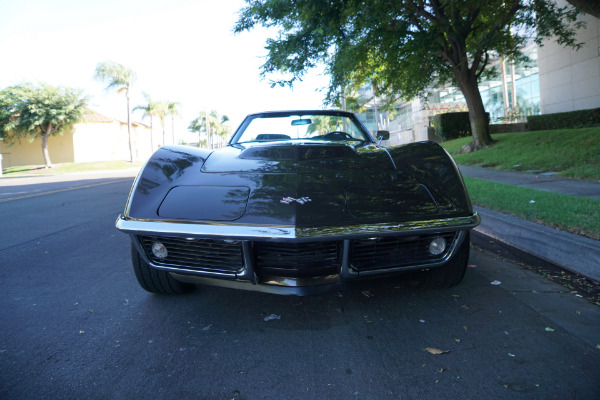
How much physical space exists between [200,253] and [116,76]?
1539 inches

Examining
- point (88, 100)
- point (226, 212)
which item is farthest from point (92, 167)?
point (226, 212)

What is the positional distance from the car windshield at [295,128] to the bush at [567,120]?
568 inches

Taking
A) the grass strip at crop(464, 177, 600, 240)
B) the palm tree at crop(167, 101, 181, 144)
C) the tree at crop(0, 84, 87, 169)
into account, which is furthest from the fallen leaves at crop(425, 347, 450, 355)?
the palm tree at crop(167, 101, 181, 144)

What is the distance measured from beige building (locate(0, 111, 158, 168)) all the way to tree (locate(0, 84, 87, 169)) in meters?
2.31

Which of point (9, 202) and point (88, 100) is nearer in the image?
point (9, 202)

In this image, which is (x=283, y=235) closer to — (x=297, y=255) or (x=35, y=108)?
(x=297, y=255)

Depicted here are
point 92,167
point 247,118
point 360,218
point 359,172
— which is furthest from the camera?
point 92,167

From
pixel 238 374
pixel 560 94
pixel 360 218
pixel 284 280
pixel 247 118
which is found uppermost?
pixel 560 94

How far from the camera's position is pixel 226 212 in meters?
2.10

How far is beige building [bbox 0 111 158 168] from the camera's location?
3628 cm

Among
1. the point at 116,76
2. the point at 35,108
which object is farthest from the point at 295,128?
the point at 116,76

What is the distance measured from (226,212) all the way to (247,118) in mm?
2316

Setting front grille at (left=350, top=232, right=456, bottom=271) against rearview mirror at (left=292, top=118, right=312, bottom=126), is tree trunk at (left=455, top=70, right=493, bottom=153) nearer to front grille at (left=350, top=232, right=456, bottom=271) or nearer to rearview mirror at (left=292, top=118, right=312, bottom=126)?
rearview mirror at (left=292, top=118, right=312, bottom=126)

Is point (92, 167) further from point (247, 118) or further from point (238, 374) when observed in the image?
point (238, 374)
